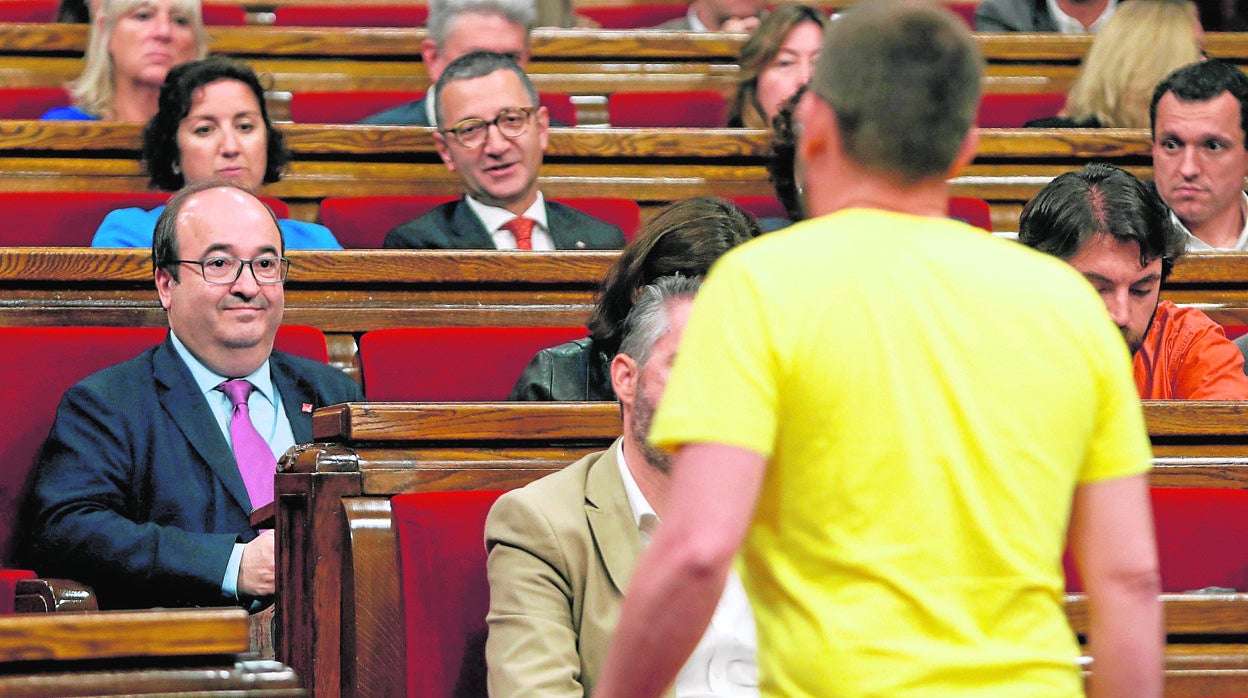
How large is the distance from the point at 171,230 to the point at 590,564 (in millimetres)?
577

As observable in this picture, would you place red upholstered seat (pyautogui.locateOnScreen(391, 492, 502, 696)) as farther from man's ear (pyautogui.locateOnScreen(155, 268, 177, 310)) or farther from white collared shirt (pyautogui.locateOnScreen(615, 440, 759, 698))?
man's ear (pyautogui.locateOnScreen(155, 268, 177, 310))

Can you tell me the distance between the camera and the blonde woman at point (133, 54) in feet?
6.09

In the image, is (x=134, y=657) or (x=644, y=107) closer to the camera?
(x=134, y=657)

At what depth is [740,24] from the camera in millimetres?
2346

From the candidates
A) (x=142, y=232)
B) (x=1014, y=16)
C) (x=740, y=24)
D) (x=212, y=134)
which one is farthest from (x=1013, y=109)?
(x=142, y=232)

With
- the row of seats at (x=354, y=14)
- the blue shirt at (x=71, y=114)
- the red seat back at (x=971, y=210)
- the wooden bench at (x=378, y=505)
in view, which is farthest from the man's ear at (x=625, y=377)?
the row of seats at (x=354, y=14)

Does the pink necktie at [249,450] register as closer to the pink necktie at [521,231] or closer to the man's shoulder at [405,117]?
the pink necktie at [521,231]

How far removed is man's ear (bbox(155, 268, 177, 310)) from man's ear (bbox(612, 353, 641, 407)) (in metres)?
0.50

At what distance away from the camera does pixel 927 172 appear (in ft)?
1.74

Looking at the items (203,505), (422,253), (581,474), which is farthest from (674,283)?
(422,253)

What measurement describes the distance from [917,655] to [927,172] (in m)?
0.15

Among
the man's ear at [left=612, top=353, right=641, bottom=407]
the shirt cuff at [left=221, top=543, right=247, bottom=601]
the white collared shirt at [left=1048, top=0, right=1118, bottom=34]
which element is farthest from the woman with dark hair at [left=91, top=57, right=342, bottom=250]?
the white collared shirt at [left=1048, top=0, right=1118, bottom=34]

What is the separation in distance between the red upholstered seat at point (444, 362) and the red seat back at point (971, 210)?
0.57 metres

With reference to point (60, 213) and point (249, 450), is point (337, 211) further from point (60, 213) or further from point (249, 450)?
point (249, 450)
